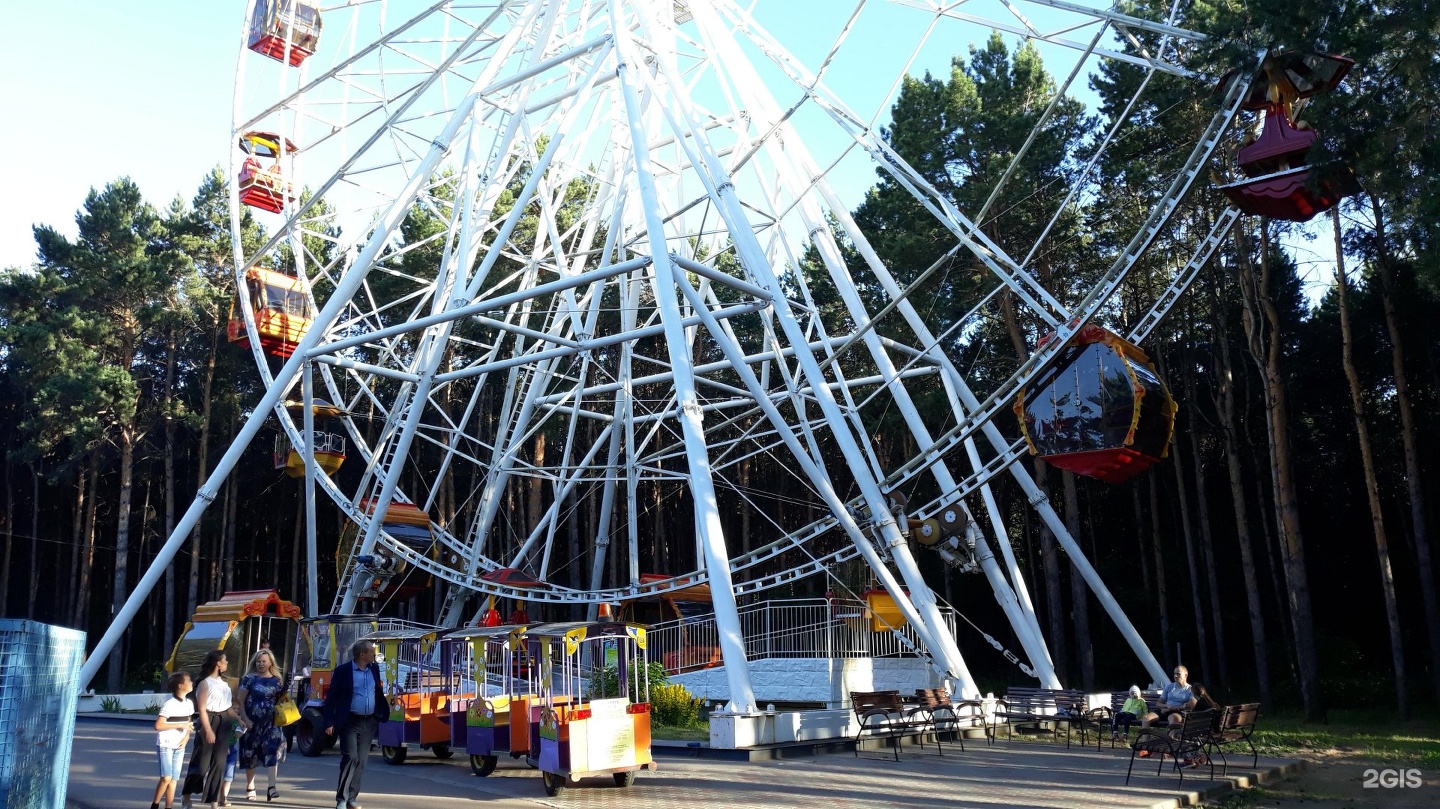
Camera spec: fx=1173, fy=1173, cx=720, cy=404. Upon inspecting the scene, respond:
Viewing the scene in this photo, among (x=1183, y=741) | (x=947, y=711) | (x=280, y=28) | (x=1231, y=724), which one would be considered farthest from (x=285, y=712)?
(x=280, y=28)

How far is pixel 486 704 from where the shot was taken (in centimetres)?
1270

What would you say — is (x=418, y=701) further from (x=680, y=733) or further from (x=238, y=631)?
(x=238, y=631)

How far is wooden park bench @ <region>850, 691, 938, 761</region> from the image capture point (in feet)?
48.5

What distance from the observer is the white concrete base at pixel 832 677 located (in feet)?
74.1

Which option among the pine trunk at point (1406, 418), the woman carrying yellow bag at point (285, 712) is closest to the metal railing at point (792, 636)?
the pine trunk at point (1406, 418)

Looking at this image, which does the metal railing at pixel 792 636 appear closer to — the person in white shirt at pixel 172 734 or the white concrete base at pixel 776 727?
the white concrete base at pixel 776 727

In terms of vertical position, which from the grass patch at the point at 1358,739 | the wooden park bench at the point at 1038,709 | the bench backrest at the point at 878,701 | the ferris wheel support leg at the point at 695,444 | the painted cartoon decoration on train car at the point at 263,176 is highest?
the painted cartoon decoration on train car at the point at 263,176

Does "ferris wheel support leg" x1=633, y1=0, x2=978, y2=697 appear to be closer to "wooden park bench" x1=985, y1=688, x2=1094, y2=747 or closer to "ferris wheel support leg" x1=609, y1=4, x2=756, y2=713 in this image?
"ferris wheel support leg" x1=609, y1=4, x2=756, y2=713

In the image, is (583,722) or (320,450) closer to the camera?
(583,722)

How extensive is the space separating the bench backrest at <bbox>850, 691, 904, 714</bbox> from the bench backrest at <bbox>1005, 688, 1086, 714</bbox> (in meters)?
2.35

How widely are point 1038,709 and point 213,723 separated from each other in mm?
12070

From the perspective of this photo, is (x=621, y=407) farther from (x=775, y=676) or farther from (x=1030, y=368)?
(x=1030, y=368)

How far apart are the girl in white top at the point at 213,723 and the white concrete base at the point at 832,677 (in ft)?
43.7

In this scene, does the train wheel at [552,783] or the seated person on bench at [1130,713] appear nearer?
the train wheel at [552,783]
